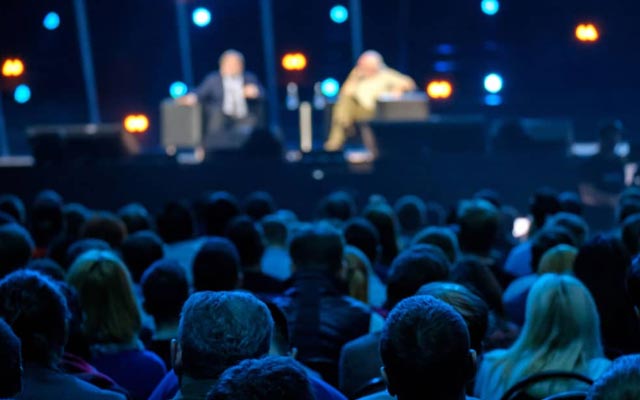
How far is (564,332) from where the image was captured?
359 cm

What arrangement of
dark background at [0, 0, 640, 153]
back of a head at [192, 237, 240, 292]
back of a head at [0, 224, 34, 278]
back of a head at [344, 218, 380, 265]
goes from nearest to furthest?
1. back of a head at [192, 237, 240, 292]
2. back of a head at [0, 224, 34, 278]
3. back of a head at [344, 218, 380, 265]
4. dark background at [0, 0, 640, 153]

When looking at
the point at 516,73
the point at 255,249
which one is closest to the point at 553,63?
the point at 516,73

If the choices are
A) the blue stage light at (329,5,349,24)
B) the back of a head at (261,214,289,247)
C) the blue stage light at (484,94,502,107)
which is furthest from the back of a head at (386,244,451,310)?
the blue stage light at (329,5,349,24)

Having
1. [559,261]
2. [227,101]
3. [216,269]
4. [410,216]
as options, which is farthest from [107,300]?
[227,101]

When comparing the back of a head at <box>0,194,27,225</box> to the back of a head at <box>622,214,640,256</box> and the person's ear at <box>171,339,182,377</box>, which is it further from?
the person's ear at <box>171,339,182,377</box>

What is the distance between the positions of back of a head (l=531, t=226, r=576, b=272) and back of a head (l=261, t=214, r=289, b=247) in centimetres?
155

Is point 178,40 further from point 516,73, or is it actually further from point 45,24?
point 516,73

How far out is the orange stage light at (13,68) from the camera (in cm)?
1628

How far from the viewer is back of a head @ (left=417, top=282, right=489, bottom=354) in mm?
3215

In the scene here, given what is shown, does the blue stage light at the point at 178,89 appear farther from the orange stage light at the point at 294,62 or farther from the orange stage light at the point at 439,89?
the orange stage light at the point at 439,89

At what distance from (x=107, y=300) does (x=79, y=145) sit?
9217 millimetres

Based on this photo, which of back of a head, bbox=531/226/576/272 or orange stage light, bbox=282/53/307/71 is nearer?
back of a head, bbox=531/226/576/272

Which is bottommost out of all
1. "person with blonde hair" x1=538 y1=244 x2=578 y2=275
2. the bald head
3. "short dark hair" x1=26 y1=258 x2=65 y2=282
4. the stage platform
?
the stage platform

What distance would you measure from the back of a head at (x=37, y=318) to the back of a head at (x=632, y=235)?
3606 millimetres
